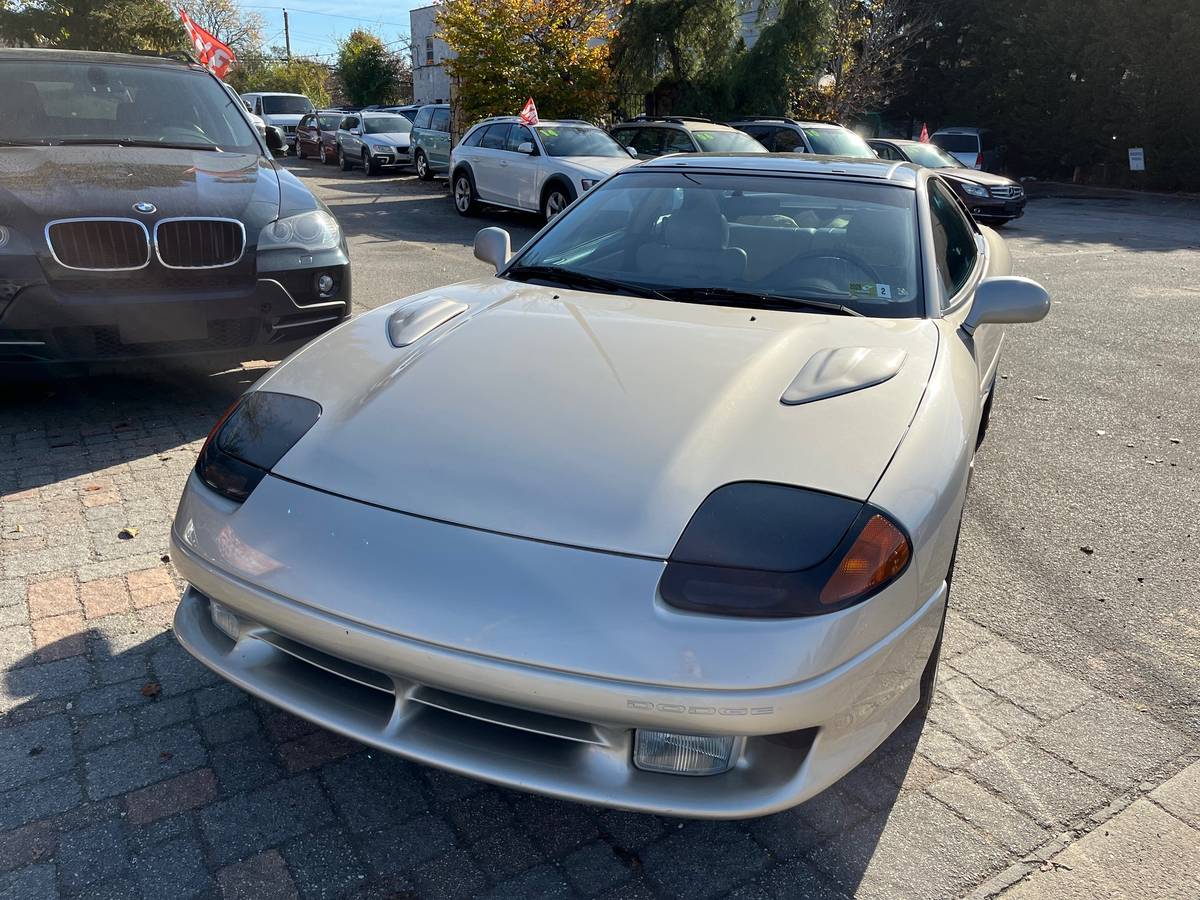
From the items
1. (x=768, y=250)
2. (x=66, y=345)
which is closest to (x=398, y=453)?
(x=768, y=250)

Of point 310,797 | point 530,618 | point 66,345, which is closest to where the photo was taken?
point 530,618

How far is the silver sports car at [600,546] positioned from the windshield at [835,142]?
12474 mm

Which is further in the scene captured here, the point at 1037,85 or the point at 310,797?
the point at 1037,85

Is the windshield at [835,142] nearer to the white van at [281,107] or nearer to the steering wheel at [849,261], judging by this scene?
the steering wheel at [849,261]

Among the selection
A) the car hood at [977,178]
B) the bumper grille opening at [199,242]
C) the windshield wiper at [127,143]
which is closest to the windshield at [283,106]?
the car hood at [977,178]

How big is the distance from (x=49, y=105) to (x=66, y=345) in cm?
198

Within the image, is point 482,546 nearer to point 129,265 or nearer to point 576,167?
point 129,265

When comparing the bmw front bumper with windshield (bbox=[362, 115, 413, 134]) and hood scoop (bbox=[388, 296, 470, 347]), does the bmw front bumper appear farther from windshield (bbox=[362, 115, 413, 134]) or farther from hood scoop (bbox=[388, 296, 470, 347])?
windshield (bbox=[362, 115, 413, 134])

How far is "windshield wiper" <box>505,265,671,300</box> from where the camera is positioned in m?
3.19

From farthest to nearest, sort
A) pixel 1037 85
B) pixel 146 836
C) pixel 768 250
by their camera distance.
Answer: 1. pixel 1037 85
2. pixel 768 250
3. pixel 146 836

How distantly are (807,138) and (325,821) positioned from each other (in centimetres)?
1400

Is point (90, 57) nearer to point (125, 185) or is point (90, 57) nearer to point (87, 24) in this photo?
point (125, 185)

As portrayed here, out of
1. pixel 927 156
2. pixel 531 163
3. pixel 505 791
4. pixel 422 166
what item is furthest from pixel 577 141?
pixel 505 791

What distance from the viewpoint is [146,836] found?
210 centimetres
